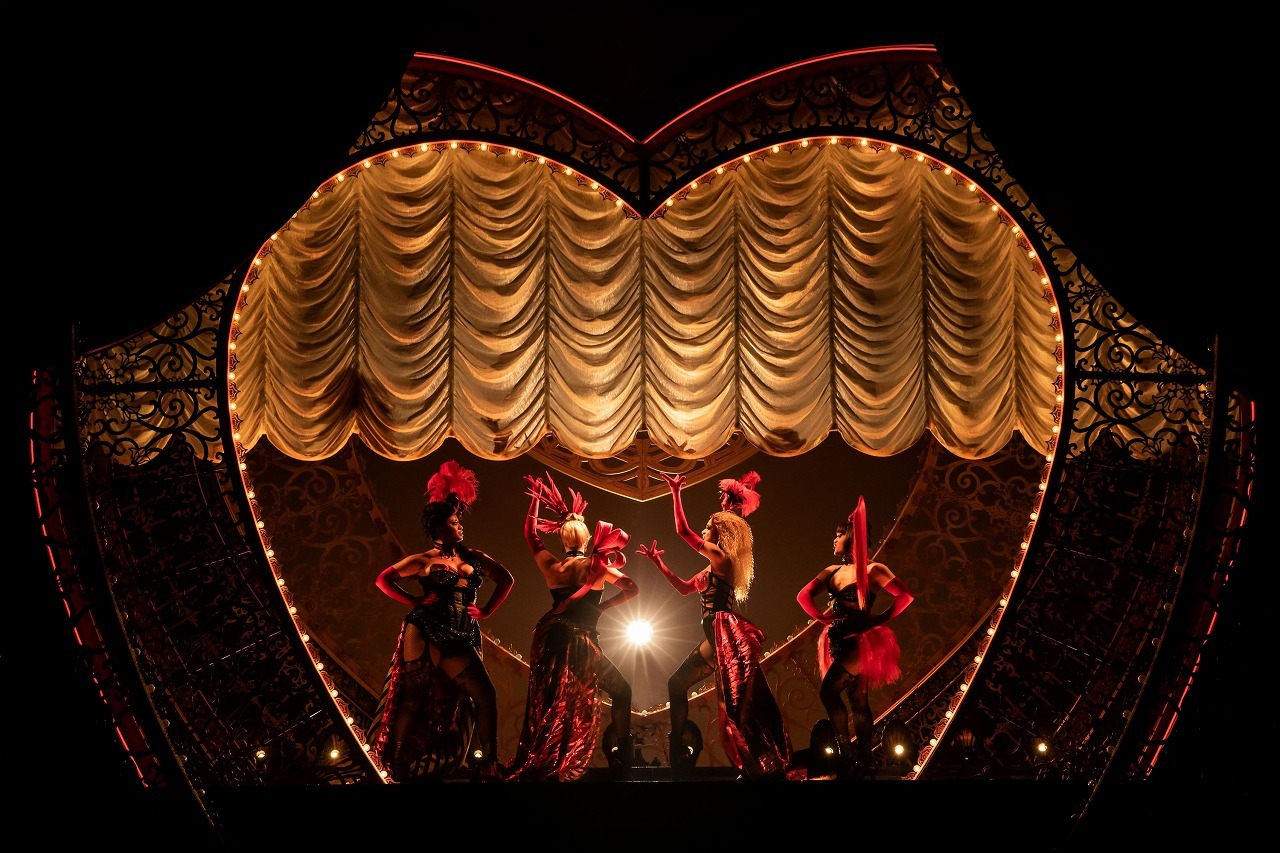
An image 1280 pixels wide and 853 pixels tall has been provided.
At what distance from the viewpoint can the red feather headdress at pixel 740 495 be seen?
5.95 metres

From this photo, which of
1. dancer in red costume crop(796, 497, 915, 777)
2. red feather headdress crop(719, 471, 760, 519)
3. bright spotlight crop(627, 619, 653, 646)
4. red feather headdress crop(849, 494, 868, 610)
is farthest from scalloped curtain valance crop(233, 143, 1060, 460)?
bright spotlight crop(627, 619, 653, 646)

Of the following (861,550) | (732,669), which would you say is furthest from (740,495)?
(732,669)

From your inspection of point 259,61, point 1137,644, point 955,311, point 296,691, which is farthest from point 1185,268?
point 296,691

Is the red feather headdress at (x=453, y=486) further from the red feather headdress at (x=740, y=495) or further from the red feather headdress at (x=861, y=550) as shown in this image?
the red feather headdress at (x=861, y=550)

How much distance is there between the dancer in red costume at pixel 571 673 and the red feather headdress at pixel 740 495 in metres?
0.55

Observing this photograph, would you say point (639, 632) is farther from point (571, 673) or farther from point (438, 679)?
point (438, 679)

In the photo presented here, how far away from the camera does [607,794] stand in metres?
4.63

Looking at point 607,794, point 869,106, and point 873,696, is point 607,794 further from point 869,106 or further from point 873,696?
point 869,106

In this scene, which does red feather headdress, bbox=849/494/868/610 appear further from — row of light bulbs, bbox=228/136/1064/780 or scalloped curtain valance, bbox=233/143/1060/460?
row of light bulbs, bbox=228/136/1064/780

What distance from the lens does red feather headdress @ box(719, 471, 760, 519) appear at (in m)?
5.95

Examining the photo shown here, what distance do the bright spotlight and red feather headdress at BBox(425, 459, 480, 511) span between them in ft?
6.79

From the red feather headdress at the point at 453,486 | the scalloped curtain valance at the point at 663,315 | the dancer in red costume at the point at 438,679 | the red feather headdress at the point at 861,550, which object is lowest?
the dancer in red costume at the point at 438,679

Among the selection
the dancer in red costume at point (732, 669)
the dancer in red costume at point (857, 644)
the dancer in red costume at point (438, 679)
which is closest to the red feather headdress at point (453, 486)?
the dancer in red costume at point (438, 679)

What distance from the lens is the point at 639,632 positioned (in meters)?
7.53
